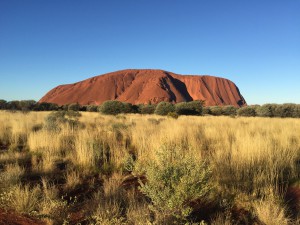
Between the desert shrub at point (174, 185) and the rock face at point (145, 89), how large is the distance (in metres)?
87.5

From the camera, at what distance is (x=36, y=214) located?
3.17 m

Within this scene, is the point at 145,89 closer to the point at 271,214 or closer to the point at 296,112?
the point at 296,112

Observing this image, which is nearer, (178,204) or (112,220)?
(112,220)

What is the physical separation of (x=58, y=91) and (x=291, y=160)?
133 meters

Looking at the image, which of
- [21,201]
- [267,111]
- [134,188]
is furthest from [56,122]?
[267,111]

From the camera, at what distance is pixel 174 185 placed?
10.6 ft

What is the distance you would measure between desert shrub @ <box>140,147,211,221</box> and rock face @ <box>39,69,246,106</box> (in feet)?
287

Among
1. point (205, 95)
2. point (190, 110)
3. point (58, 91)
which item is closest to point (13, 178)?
point (190, 110)

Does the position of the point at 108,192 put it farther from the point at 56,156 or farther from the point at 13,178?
the point at 56,156

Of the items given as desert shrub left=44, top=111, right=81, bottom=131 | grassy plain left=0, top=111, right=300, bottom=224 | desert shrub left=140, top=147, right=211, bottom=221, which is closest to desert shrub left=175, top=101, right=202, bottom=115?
desert shrub left=44, top=111, right=81, bottom=131

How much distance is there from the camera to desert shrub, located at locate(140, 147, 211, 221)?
2988 millimetres

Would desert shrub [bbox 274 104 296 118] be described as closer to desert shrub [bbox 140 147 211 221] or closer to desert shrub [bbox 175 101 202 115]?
desert shrub [bbox 175 101 202 115]

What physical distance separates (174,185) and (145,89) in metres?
99.8

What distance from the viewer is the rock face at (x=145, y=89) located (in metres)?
101
